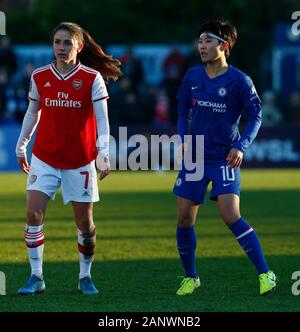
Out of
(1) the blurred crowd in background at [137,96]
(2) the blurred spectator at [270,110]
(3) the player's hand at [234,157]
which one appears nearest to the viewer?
(3) the player's hand at [234,157]

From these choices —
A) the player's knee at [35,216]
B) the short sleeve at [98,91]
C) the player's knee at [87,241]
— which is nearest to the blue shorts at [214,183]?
the player's knee at [87,241]

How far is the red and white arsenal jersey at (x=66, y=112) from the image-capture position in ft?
31.9

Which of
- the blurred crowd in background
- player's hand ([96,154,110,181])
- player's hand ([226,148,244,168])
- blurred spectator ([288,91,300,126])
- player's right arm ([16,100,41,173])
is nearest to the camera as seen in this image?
player's hand ([96,154,110,181])

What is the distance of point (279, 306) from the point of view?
29.7 ft

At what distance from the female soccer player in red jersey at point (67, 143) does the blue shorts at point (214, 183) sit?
0.70m

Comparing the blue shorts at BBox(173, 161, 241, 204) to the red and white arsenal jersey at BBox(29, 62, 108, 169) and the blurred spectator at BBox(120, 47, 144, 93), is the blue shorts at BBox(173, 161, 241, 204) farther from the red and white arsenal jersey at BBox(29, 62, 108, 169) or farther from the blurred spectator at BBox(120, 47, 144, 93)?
the blurred spectator at BBox(120, 47, 144, 93)

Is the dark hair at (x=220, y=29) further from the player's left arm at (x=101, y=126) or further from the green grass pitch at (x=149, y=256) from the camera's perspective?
the green grass pitch at (x=149, y=256)

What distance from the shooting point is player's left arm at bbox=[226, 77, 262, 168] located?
970cm

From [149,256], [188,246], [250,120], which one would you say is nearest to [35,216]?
[188,246]

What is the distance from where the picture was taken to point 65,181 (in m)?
9.80

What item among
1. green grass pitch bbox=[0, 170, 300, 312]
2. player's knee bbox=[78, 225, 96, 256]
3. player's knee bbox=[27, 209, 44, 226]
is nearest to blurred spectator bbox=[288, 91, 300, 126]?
green grass pitch bbox=[0, 170, 300, 312]

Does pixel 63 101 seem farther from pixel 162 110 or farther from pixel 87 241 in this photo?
pixel 162 110

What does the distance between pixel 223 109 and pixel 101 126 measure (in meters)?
1.00

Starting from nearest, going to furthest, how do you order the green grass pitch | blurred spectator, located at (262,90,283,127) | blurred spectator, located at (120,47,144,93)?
the green grass pitch, blurred spectator, located at (120,47,144,93), blurred spectator, located at (262,90,283,127)
